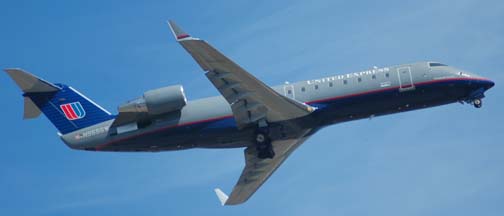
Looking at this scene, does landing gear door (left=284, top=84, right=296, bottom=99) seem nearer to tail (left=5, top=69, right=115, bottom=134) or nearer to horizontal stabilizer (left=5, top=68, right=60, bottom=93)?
tail (left=5, top=69, right=115, bottom=134)

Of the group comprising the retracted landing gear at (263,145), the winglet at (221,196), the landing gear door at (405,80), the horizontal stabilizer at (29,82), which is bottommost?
the winglet at (221,196)

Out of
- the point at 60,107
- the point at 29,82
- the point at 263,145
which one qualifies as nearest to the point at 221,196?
the point at 263,145

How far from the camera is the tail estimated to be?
52031 mm

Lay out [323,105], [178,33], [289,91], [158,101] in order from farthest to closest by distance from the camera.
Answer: [289,91]
[323,105]
[158,101]
[178,33]

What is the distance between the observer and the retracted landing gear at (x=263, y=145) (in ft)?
167

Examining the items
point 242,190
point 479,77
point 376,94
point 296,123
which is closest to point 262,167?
point 242,190

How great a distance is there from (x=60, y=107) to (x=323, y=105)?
1624cm

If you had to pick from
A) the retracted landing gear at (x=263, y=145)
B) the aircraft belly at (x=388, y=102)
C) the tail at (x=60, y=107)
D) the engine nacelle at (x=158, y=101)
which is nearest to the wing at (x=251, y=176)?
the retracted landing gear at (x=263, y=145)

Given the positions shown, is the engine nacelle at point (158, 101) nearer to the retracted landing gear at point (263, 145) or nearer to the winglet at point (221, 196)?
the retracted landing gear at point (263, 145)

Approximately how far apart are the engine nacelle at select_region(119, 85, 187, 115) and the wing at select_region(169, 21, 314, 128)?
9.69ft

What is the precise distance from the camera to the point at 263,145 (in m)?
51.3

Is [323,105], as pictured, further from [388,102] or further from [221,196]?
[221,196]

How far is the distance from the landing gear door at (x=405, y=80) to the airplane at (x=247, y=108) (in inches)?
2.3

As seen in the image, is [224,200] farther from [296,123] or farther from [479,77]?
[479,77]
